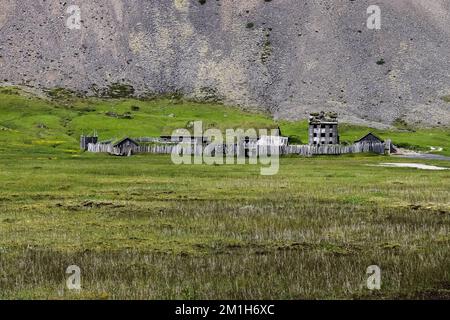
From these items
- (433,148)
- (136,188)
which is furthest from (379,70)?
(136,188)

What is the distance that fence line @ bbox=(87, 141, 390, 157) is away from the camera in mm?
104000

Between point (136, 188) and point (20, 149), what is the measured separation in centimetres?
5494

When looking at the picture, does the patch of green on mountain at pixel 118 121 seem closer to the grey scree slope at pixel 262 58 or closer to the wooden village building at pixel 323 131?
the wooden village building at pixel 323 131

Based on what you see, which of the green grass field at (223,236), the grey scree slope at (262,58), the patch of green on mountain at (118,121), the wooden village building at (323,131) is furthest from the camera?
the grey scree slope at (262,58)

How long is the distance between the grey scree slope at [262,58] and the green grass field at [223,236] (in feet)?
390

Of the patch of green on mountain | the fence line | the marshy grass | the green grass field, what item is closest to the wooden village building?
the patch of green on mountain

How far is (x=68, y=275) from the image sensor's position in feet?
58.1

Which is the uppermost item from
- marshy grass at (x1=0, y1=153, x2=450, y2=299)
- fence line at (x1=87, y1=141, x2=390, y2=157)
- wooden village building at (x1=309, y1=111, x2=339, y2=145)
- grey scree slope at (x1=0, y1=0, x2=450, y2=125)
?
grey scree slope at (x1=0, y1=0, x2=450, y2=125)

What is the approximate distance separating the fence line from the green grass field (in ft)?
158

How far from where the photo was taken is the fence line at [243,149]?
104000 mm

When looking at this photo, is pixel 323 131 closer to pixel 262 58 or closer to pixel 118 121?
pixel 118 121

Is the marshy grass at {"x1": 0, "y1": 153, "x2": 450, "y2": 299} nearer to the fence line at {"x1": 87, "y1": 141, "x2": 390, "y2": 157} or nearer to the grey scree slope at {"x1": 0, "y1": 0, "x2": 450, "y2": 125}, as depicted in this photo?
the fence line at {"x1": 87, "y1": 141, "x2": 390, "y2": 157}

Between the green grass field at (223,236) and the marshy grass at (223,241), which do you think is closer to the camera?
the marshy grass at (223,241)

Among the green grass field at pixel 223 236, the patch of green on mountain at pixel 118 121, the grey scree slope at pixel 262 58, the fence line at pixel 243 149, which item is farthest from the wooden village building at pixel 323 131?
the green grass field at pixel 223 236
